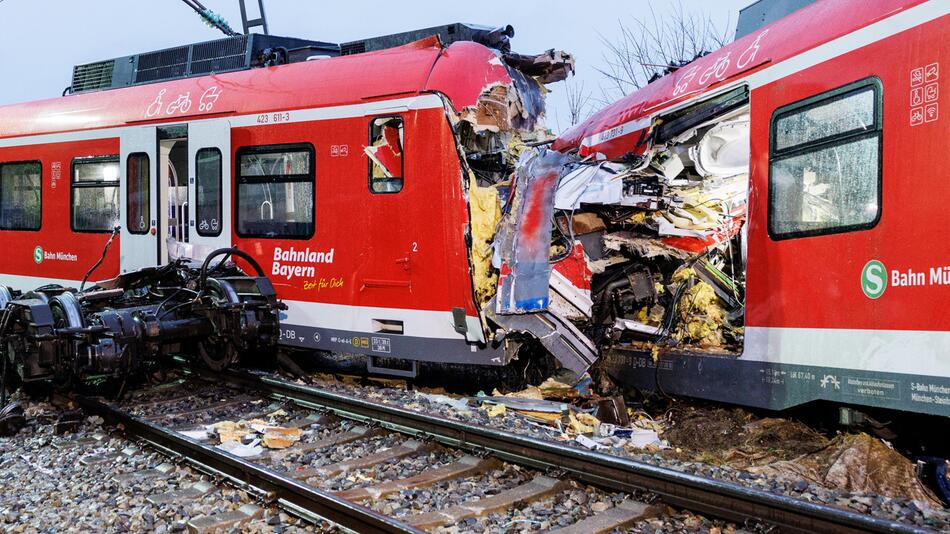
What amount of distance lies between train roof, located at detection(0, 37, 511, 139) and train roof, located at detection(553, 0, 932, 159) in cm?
131

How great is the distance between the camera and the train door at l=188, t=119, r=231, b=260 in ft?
29.7

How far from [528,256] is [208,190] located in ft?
13.0

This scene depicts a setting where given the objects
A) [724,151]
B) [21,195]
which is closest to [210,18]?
[21,195]

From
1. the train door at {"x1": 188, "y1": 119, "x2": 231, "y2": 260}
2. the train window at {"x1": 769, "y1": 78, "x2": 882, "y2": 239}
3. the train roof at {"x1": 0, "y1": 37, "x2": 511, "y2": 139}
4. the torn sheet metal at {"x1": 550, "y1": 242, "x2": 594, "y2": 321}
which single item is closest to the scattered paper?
the torn sheet metal at {"x1": 550, "y1": 242, "x2": 594, "y2": 321}

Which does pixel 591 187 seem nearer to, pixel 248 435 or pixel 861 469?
pixel 861 469

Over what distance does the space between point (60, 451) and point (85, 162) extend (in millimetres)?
5095

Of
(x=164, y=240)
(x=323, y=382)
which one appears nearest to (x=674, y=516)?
(x=323, y=382)

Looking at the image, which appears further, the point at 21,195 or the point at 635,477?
the point at 21,195

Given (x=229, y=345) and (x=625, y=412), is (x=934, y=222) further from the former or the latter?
(x=229, y=345)

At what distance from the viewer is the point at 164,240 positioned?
Result: 9633mm

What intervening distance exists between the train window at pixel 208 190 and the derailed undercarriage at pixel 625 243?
3.07 m

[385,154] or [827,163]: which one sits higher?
[385,154]

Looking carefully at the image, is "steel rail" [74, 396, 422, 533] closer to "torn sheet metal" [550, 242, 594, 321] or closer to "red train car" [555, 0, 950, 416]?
"red train car" [555, 0, 950, 416]

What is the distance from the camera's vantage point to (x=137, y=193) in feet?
31.8
